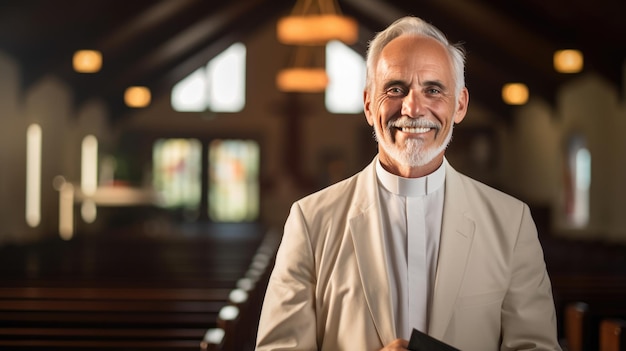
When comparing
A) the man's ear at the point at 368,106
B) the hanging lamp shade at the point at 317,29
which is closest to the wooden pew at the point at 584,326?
the man's ear at the point at 368,106

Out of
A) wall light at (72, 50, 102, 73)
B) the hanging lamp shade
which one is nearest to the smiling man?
the hanging lamp shade

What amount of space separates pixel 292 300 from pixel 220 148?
58.7 ft

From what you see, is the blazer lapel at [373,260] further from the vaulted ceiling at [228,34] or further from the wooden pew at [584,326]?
the vaulted ceiling at [228,34]

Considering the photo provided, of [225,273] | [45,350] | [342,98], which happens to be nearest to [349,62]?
[342,98]

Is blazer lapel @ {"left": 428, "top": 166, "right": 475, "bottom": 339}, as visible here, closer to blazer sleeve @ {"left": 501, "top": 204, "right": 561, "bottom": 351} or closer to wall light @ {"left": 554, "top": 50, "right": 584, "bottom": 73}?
blazer sleeve @ {"left": 501, "top": 204, "right": 561, "bottom": 351}

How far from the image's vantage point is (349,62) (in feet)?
63.3

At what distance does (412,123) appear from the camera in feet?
5.63

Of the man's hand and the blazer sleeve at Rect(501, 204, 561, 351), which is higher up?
the blazer sleeve at Rect(501, 204, 561, 351)

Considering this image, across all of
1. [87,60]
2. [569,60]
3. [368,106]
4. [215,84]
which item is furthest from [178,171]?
[368,106]

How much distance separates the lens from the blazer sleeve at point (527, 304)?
5.60 ft

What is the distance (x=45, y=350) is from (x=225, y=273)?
3.73 meters

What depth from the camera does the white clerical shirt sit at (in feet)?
5.69

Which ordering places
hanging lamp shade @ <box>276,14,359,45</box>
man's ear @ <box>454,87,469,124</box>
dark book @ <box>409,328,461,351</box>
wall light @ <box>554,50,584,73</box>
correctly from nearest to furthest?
dark book @ <box>409,328,461,351</box> < man's ear @ <box>454,87,469,124</box> < hanging lamp shade @ <box>276,14,359,45</box> < wall light @ <box>554,50,584,73</box>

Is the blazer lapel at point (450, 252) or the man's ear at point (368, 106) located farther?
the man's ear at point (368, 106)
